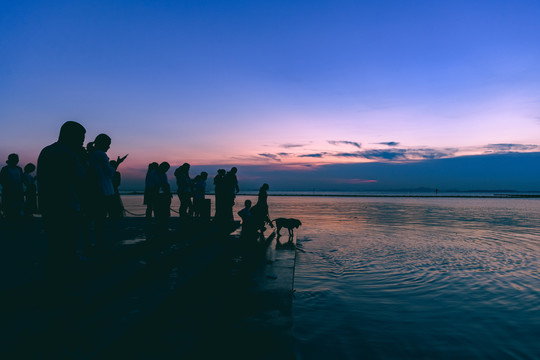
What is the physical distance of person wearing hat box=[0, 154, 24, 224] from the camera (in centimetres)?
994

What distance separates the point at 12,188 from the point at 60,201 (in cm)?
839

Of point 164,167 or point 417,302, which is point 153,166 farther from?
point 417,302

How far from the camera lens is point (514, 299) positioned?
18.9 ft

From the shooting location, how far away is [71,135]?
417 cm

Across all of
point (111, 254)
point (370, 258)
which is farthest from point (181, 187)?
point (370, 258)

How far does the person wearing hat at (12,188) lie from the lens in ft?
32.6

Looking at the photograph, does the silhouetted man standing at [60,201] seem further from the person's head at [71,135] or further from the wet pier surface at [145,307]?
the wet pier surface at [145,307]

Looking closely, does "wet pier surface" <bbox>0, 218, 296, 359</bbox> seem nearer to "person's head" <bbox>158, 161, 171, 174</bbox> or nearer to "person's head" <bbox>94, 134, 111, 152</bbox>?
"person's head" <bbox>94, 134, 111, 152</bbox>

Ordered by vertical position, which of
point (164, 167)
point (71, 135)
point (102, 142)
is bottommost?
point (164, 167)

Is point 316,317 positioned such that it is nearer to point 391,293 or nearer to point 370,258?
point 391,293

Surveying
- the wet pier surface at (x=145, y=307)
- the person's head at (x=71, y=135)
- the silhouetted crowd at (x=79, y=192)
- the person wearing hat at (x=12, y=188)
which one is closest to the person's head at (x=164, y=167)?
the silhouetted crowd at (x=79, y=192)

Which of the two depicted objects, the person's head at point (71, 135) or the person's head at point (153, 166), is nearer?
the person's head at point (71, 135)

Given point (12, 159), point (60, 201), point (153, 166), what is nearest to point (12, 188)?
point (12, 159)

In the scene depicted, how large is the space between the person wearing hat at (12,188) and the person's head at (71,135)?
298 inches
